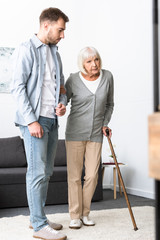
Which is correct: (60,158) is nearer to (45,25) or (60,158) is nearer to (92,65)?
(92,65)

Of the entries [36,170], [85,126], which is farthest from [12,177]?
[36,170]

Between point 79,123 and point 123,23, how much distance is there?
265cm

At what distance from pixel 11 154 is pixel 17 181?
62 cm

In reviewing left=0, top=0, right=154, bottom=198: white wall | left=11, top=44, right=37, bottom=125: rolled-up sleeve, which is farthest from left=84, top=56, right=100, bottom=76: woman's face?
left=0, top=0, right=154, bottom=198: white wall

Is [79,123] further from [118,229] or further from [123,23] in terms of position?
[123,23]

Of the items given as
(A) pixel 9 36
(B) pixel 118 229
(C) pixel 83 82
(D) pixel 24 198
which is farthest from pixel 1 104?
(B) pixel 118 229

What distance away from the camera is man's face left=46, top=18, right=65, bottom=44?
2439mm

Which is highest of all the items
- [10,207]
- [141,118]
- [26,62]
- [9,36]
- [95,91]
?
[9,36]

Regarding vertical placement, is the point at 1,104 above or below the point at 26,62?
below

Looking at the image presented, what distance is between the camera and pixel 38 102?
2.42m

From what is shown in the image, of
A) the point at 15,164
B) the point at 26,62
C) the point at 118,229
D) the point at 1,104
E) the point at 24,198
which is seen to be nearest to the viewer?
A: the point at 26,62

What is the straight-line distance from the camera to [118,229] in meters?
2.69

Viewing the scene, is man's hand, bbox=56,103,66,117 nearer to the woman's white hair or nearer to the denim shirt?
the denim shirt

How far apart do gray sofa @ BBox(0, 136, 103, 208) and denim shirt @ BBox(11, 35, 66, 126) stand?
4.99 ft
